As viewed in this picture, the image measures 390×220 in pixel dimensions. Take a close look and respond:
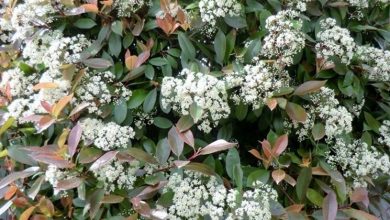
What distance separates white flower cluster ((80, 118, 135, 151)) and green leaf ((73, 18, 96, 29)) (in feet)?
1.46

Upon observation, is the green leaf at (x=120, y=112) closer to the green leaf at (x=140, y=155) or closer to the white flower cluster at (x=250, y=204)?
the green leaf at (x=140, y=155)

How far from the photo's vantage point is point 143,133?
6.56 feet

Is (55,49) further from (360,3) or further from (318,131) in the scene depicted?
(360,3)

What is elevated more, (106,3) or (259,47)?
(106,3)

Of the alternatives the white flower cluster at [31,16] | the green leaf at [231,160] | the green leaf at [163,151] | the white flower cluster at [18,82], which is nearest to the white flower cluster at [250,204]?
the green leaf at [231,160]

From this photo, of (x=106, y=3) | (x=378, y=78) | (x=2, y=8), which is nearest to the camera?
(x=106, y=3)

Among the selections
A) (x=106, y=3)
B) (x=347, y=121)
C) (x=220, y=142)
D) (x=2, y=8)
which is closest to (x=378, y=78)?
(x=347, y=121)

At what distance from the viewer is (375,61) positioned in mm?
2182

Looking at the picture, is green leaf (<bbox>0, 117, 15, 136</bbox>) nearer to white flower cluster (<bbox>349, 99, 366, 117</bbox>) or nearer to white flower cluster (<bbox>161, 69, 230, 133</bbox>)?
white flower cluster (<bbox>161, 69, 230, 133</bbox>)

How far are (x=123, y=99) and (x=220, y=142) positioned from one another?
43 cm

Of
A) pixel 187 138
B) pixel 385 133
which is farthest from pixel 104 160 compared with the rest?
pixel 385 133

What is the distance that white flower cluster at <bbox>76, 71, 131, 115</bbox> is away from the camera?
190 centimetres

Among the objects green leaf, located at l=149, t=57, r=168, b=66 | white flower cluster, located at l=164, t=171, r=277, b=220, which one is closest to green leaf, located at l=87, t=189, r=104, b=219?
white flower cluster, located at l=164, t=171, r=277, b=220

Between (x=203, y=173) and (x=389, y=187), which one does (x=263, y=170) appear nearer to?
(x=203, y=173)
